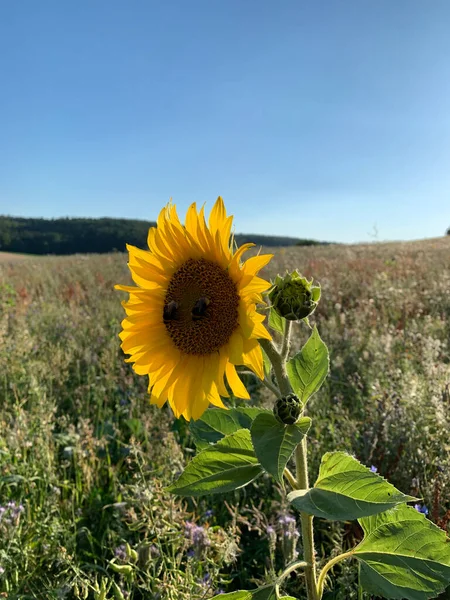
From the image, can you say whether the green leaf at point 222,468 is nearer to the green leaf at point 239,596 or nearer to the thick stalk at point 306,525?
the thick stalk at point 306,525

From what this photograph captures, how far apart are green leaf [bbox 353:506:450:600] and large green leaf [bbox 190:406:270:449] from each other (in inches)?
14.8

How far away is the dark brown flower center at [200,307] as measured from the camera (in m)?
1.17

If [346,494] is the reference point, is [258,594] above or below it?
below

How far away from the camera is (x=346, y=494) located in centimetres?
99

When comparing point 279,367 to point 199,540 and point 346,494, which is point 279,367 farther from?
point 199,540

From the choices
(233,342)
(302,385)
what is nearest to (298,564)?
(302,385)

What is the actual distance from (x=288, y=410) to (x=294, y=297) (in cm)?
23

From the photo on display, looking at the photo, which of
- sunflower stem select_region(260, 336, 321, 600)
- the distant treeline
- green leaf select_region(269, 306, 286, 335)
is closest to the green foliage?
sunflower stem select_region(260, 336, 321, 600)

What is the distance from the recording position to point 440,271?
6203 millimetres

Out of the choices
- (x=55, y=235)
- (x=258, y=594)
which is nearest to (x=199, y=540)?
(x=258, y=594)

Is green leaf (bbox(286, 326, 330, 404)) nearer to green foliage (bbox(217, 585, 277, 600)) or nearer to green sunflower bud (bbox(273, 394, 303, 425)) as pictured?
green sunflower bud (bbox(273, 394, 303, 425))

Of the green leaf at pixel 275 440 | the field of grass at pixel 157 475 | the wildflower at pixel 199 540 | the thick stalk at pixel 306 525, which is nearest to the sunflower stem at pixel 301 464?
the thick stalk at pixel 306 525

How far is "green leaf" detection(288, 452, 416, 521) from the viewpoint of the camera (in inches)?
36.4

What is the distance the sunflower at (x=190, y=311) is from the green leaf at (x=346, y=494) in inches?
10.1
